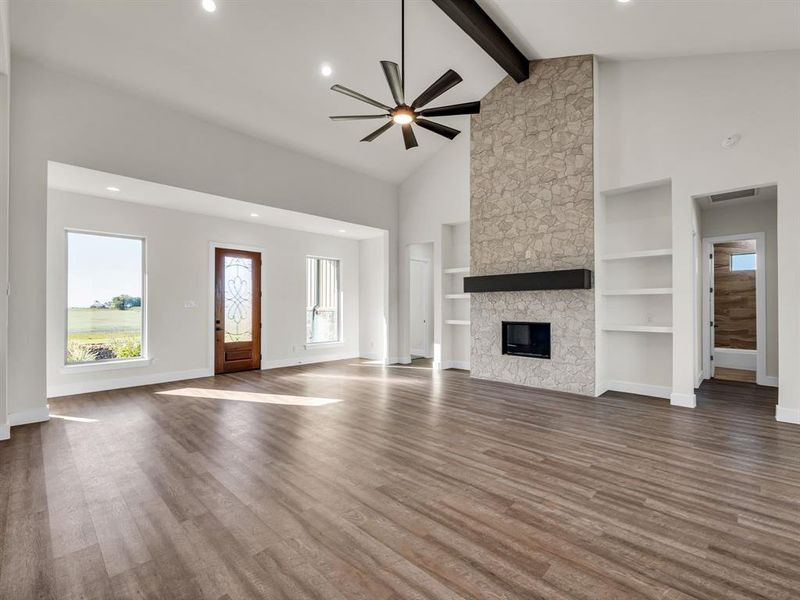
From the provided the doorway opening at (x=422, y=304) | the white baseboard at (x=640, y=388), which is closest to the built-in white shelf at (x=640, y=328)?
the white baseboard at (x=640, y=388)

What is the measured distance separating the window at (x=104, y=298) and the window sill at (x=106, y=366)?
0.33 feet

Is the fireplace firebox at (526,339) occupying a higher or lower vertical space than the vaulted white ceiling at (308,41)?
lower

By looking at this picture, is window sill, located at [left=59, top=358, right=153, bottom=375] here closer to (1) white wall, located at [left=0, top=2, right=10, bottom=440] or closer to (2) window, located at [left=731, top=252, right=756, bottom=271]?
(1) white wall, located at [left=0, top=2, right=10, bottom=440]

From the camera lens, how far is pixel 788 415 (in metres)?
4.14

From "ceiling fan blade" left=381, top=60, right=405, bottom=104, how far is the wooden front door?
4724 mm

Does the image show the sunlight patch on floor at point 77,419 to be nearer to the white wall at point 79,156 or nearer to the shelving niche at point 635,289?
the white wall at point 79,156

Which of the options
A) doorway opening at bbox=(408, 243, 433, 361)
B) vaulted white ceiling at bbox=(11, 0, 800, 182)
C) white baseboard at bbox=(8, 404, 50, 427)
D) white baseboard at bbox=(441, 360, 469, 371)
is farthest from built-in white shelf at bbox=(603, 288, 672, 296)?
white baseboard at bbox=(8, 404, 50, 427)

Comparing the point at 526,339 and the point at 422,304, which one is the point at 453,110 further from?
the point at 422,304

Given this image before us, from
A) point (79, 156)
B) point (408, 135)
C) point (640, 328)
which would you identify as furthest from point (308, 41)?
point (640, 328)

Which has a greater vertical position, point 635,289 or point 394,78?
point 394,78

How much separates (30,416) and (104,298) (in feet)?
6.83

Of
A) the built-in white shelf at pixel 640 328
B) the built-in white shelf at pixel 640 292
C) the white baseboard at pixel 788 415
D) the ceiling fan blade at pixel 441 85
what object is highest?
the ceiling fan blade at pixel 441 85

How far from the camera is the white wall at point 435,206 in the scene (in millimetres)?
7219

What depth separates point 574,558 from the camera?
6.44 feet
